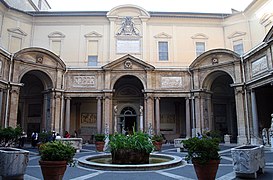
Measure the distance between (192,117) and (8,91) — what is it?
16.3 metres

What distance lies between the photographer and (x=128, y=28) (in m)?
28.4

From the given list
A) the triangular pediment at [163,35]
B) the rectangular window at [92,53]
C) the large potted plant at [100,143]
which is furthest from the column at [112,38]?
the large potted plant at [100,143]

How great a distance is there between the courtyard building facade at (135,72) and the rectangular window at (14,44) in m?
0.11

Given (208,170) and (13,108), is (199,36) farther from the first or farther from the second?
(208,170)

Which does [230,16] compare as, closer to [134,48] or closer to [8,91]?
[134,48]

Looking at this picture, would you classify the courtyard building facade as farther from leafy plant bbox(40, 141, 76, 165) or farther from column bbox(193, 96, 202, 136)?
leafy plant bbox(40, 141, 76, 165)

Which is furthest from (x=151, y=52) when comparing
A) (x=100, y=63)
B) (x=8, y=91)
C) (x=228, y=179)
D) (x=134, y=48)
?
(x=228, y=179)

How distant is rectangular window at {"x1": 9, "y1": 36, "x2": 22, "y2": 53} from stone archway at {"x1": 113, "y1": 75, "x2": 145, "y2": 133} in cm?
1136

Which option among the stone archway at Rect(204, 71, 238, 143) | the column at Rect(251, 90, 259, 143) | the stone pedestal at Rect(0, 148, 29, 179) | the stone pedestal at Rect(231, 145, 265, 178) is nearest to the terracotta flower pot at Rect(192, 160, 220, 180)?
the stone pedestal at Rect(231, 145, 265, 178)

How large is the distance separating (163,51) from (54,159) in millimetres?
23450

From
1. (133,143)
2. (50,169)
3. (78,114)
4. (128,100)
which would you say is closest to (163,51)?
(128,100)

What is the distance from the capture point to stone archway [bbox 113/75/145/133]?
27688 mm

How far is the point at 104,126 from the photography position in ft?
77.4

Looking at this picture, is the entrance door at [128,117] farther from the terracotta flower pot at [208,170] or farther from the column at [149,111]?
the terracotta flower pot at [208,170]
